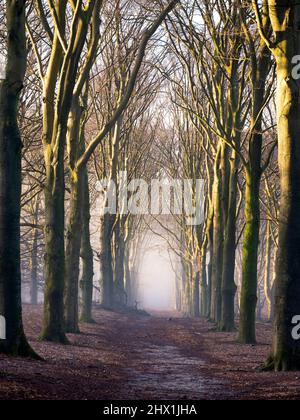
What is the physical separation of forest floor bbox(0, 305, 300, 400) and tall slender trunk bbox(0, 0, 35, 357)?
0.73 metres

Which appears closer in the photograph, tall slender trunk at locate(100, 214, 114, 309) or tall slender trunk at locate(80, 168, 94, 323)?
tall slender trunk at locate(80, 168, 94, 323)

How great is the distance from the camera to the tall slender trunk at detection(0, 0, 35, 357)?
36.3ft

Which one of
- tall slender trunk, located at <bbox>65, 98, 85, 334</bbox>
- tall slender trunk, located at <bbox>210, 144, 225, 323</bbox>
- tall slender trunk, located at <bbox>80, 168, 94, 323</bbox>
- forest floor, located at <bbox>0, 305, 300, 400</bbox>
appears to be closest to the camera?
forest floor, located at <bbox>0, 305, 300, 400</bbox>

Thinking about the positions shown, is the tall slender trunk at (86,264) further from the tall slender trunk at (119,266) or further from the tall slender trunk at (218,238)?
the tall slender trunk at (119,266)

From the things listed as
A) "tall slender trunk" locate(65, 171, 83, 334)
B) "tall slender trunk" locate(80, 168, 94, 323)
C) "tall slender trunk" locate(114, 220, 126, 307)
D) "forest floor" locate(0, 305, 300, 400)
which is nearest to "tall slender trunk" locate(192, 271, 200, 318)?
"tall slender trunk" locate(114, 220, 126, 307)

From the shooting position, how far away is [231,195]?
69.5 feet

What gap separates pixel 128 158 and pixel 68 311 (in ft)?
57.1

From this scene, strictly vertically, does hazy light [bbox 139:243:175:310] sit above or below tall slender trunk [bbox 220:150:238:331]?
below

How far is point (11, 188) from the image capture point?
11195 mm

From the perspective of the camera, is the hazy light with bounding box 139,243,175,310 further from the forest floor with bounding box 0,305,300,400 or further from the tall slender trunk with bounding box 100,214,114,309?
the forest floor with bounding box 0,305,300,400

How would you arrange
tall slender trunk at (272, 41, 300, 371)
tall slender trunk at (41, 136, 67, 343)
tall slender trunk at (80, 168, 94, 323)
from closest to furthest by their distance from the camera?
tall slender trunk at (272, 41, 300, 371) → tall slender trunk at (41, 136, 67, 343) → tall slender trunk at (80, 168, 94, 323)

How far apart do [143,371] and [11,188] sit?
14.0 ft
